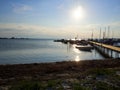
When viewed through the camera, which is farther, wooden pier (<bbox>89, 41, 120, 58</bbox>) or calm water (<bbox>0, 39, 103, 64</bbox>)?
wooden pier (<bbox>89, 41, 120, 58</bbox>)

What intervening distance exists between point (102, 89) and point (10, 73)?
8266 mm

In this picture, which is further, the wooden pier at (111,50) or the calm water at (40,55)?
the wooden pier at (111,50)

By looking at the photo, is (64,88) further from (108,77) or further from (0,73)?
(0,73)

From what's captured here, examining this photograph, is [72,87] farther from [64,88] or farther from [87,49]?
[87,49]

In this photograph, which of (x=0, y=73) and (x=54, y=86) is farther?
(x=0, y=73)

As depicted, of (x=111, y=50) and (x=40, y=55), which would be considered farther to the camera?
(x=40, y=55)

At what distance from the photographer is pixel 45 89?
862cm

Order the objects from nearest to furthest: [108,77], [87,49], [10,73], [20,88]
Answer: [20,88], [108,77], [10,73], [87,49]

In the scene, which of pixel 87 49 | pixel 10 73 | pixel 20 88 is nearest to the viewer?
pixel 20 88

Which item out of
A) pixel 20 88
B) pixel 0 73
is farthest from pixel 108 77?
pixel 0 73

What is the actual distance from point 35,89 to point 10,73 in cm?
685

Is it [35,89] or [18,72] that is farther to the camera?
[18,72]

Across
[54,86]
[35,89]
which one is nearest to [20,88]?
[35,89]

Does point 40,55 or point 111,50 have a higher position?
point 111,50
